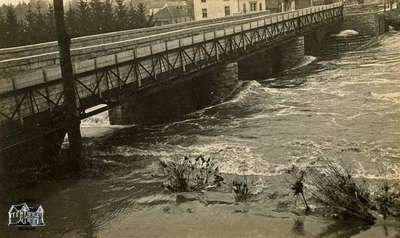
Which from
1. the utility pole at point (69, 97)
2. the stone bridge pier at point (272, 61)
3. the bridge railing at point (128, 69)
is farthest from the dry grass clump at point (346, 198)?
the stone bridge pier at point (272, 61)

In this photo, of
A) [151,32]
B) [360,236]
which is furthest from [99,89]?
[151,32]

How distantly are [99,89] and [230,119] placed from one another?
7.65 m

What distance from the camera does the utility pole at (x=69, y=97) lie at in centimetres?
1686

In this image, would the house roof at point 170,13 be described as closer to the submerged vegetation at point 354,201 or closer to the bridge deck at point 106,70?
the bridge deck at point 106,70

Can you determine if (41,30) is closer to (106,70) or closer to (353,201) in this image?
(106,70)

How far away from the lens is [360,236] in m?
10.5

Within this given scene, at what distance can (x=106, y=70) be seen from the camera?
22250 mm

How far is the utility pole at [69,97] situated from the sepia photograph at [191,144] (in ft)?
0.13

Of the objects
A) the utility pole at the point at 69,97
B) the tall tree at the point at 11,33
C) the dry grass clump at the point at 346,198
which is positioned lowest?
the dry grass clump at the point at 346,198

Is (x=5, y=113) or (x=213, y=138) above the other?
(x=5, y=113)

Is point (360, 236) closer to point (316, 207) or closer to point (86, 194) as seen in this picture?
point (316, 207)

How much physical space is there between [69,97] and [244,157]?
252 inches

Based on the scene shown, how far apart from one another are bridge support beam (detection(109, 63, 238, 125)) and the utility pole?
6.67 m

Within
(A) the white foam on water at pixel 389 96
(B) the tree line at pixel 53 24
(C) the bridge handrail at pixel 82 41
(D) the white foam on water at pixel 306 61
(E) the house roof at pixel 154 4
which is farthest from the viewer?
(E) the house roof at pixel 154 4
